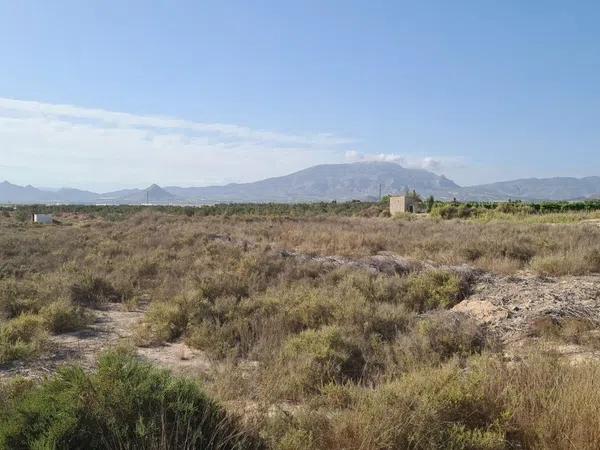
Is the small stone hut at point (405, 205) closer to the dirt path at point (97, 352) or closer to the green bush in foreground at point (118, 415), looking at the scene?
the dirt path at point (97, 352)

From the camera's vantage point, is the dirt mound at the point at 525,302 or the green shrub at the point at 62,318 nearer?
the dirt mound at the point at 525,302

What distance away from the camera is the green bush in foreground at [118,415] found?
3566mm

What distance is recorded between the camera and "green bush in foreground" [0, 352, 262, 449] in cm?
357

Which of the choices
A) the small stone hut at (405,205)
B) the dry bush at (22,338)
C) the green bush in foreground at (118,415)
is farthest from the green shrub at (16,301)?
the small stone hut at (405,205)

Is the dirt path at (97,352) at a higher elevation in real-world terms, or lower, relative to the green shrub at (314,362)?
lower

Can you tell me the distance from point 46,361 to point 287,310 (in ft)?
13.0

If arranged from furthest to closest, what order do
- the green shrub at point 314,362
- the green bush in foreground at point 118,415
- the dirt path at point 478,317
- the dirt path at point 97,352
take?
the dirt path at point 478,317
the dirt path at point 97,352
the green shrub at point 314,362
the green bush in foreground at point 118,415

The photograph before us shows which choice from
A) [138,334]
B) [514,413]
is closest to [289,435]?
[514,413]

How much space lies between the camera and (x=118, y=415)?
3861 millimetres

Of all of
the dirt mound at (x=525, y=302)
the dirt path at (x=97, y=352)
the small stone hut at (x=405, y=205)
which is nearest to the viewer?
the dirt path at (x=97, y=352)

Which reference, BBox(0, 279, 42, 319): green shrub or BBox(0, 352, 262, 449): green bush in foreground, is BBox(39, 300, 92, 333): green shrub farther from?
BBox(0, 352, 262, 449): green bush in foreground

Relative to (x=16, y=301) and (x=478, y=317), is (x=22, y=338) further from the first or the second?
(x=478, y=317)

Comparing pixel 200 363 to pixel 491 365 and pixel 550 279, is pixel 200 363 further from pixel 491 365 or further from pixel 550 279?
pixel 550 279

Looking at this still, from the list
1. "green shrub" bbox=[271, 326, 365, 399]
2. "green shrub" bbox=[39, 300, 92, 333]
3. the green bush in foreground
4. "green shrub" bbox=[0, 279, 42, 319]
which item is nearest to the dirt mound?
"green shrub" bbox=[271, 326, 365, 399]
